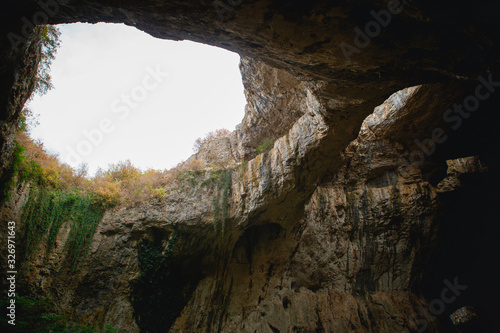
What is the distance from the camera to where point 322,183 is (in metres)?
10.5

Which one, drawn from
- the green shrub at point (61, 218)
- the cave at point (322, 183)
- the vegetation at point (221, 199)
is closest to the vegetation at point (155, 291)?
the cave at point (322, 183)

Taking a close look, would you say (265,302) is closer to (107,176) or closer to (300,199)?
(300,199)

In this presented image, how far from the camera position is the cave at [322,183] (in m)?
3.52

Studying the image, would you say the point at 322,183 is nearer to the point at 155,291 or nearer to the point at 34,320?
the point at 155,291

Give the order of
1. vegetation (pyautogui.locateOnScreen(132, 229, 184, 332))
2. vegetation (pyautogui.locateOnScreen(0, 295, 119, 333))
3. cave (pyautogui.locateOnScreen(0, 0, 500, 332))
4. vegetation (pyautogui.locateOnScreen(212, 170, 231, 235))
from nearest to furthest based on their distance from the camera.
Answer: cave (pyautogui.locateOnScreen(0, 0, 500, 332)) < vegetation (pyautogui.locateOnScreen(0, 295, 119, 333)) < vegetation (pyautogui.locateOnScreen(132, 229, 184, 332)) < vegetation (pyautogui.locateOnScreen(212, 170, 231, 235))

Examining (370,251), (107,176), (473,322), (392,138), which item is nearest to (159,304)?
(107,176)

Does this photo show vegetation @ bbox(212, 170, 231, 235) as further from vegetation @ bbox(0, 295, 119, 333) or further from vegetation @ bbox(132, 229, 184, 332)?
vegetation @ bbox(0, 295, 119, 333)

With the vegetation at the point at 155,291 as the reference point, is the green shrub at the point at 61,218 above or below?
above

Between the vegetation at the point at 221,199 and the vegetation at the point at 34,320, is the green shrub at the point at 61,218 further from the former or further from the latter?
the vegetation at the point at 221,199

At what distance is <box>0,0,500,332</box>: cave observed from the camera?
3.52 m

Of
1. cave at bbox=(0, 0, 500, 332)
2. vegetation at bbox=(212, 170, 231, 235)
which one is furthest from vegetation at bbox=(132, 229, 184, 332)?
vegetation at bbox=(212, 170, 231, 235)

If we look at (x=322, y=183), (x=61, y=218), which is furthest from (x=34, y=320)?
(x=322, y=183)

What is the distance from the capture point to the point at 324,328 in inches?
330

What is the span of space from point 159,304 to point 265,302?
462 cm
